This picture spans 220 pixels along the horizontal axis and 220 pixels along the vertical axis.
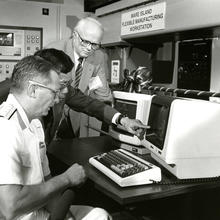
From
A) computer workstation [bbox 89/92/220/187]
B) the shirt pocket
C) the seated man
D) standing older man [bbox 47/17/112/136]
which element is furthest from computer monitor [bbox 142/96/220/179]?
standing older man [bbox 47/17/112/136]

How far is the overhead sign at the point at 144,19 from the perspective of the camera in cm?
250

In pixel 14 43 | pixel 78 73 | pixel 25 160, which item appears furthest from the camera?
pixel 14 43

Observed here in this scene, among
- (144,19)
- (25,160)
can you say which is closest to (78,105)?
(144,19)

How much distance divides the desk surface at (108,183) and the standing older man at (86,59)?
1.75 ft

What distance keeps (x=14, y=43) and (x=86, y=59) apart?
113cm

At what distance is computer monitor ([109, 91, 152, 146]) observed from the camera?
86.0 inches

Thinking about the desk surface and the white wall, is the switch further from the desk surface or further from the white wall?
the desk surface

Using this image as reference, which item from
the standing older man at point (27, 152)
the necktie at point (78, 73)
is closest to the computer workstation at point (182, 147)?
the standing older man at point (27, 152)

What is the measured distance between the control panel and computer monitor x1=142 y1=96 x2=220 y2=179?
7.35ft

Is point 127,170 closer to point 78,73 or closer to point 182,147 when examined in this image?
point 182,147

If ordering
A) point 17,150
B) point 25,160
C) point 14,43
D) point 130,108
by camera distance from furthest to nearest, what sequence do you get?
point 14,43 < point 130,108 < point 25,160 < point 17,150

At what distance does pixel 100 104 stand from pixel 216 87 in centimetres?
87

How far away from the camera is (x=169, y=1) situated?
2.43m

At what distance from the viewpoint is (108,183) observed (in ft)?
5.54
